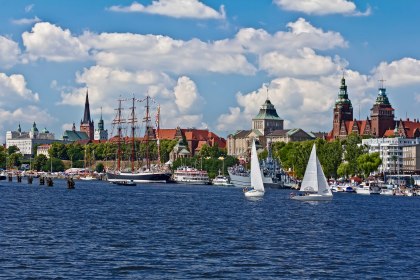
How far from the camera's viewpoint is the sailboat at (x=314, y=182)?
395ft

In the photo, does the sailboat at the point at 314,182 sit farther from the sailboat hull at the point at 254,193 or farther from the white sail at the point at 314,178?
the sailboat hull at the point at 254,193

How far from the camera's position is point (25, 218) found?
80625mm

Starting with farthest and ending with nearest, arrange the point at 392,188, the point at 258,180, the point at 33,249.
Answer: the point at 392,188
the point at 258,180
the point at 33,249

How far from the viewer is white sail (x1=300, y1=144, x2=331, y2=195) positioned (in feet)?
395

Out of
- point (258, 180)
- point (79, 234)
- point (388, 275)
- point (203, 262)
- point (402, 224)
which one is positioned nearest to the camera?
point (388, 275)

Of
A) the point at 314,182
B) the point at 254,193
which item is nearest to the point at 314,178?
the point at 314,182

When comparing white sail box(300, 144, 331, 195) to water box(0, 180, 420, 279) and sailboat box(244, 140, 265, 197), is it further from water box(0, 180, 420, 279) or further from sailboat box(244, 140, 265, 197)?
water box(0, 180, 420, 279)

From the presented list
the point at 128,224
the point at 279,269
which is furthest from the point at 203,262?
the point at 128,224

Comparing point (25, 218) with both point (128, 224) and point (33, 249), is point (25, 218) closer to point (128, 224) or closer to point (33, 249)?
point (128, 224)

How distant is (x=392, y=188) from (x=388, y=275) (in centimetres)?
13599

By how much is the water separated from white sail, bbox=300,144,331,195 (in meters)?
25.3

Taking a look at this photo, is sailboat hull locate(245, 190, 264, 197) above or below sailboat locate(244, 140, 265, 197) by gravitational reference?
below

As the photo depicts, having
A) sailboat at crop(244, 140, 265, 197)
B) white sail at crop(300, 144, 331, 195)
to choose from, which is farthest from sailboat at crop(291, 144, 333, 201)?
sailboat at crop(244, 140, 265, 197)

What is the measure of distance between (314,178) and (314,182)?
0.98 m
